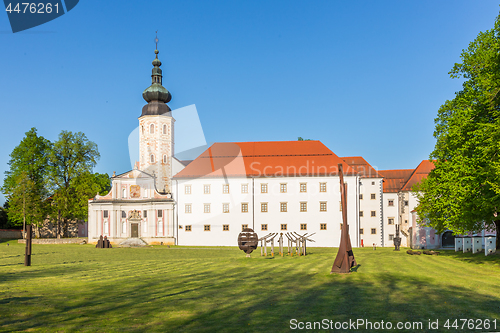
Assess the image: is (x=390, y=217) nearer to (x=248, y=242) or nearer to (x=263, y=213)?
(x=263, y=213)

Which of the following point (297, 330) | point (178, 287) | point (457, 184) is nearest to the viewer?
point (297, 330)

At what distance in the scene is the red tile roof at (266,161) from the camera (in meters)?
53.4

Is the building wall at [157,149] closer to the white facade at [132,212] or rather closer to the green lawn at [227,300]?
the white facade at [132,212]

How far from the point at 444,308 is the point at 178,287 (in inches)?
313

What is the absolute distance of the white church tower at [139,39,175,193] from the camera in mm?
62250

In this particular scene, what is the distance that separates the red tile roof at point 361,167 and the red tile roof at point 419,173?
420 centimetres

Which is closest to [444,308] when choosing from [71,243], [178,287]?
[178,287]

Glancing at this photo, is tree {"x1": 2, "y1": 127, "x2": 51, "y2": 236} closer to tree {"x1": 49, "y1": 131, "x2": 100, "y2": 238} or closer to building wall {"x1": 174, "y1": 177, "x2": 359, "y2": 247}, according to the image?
tree {"x1": 49, "y1": 131, "x2": 100, "y2": 238}

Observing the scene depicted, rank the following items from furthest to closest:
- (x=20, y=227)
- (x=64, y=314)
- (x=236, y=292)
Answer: (x=20, y=227) → (x=236, y=292) → (x=64, y=314)

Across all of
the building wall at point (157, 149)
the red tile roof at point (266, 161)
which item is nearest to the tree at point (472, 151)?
the red tile roof at point (266, 161)

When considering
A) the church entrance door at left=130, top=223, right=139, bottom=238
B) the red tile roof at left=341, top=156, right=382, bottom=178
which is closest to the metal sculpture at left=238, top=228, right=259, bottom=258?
the church entrance door at left=130, top=223, right=139, bottom=238

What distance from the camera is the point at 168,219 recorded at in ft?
179

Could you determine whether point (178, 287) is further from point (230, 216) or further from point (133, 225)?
point (133, 225)

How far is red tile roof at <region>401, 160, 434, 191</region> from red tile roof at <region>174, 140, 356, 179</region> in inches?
341
